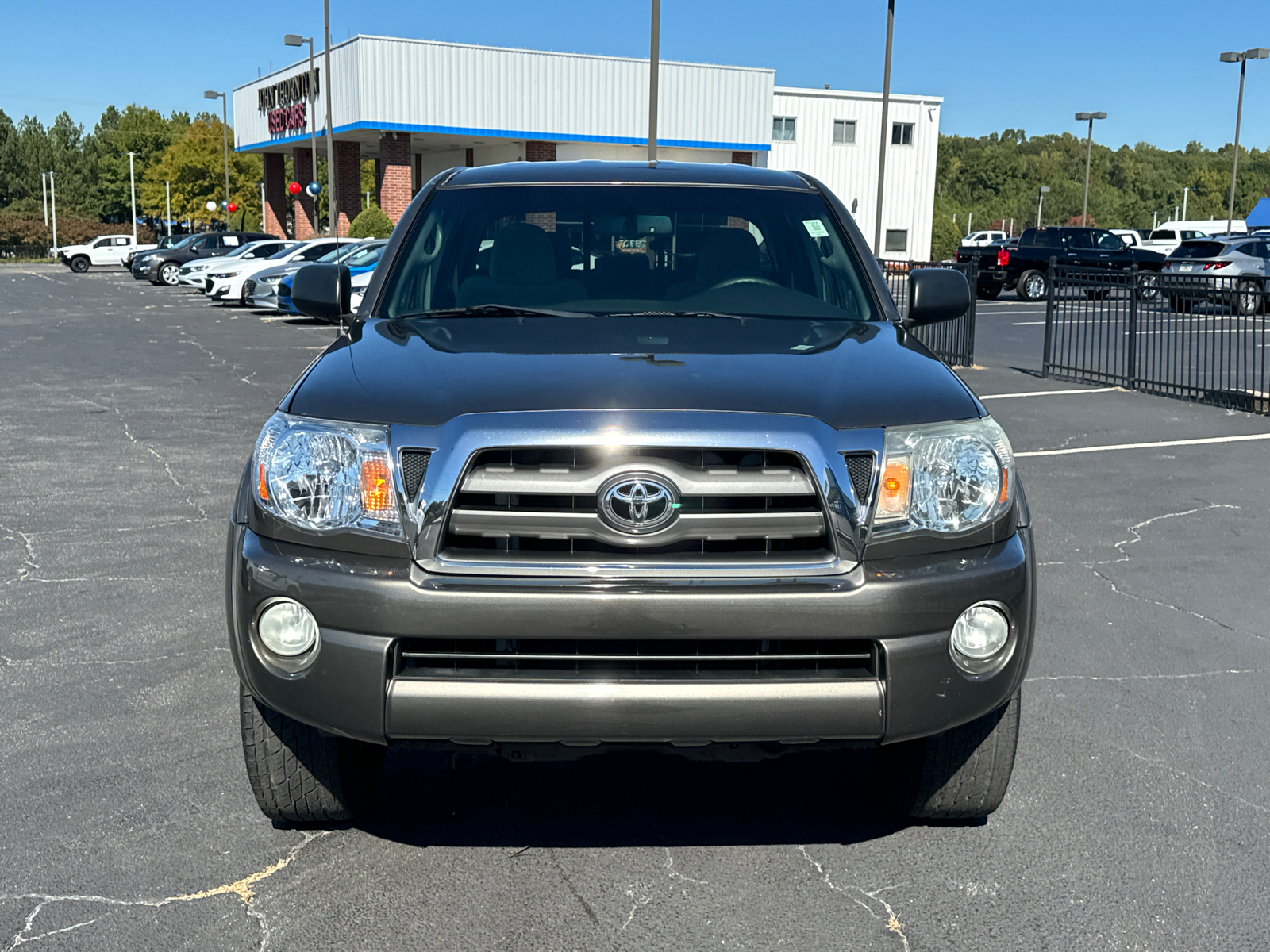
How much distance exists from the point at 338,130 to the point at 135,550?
40934 mm

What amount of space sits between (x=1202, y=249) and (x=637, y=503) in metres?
29.4

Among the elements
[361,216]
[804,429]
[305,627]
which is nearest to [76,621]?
[305,627]

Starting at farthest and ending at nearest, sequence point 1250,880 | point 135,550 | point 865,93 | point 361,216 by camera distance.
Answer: point 865,93
point 361,216
point 135,550
point 1250,880

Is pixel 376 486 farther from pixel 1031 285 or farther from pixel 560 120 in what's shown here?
pixel 560 120

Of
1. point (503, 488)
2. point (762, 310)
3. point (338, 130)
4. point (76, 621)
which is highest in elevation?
point (338, 130)

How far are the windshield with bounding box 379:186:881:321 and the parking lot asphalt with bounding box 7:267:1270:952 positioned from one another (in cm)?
146

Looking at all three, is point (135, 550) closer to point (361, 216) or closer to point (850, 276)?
point (850, 276)

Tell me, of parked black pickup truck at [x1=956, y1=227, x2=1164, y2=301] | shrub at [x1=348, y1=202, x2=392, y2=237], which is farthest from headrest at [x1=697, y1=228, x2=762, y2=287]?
shrub at [x1=348, y1=202, x2=392, y2=237]

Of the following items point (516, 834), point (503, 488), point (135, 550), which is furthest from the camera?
point (135, 550)

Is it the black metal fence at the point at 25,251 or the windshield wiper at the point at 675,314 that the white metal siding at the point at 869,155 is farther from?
the black metal fence at the point at 25,251

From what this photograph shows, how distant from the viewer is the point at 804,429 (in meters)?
3.00

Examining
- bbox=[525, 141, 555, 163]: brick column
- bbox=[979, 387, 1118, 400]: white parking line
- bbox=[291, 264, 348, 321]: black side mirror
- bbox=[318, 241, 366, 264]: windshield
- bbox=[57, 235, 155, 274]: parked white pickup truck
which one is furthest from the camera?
bbox=[57, 235, 155, 274]: parked white pickup truck

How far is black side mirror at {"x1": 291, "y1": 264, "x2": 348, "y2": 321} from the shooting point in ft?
14.9

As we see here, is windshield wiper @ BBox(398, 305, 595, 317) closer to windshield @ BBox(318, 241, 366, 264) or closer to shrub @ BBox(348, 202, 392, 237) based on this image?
windshield @ BBox(318, 241, 366, 264)
